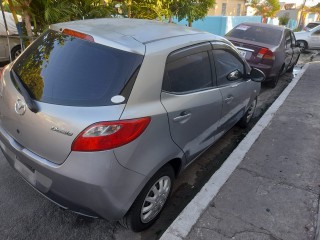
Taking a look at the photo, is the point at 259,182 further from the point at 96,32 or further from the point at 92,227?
the point at 96,32

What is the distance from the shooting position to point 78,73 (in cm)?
216

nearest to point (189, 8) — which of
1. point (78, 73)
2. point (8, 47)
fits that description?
point (8, 47)

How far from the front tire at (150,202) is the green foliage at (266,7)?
3434 cm

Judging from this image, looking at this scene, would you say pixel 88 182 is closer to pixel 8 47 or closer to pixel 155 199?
pixel 155 199

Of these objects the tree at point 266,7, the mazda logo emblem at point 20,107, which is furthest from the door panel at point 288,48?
the tree at point 266,7

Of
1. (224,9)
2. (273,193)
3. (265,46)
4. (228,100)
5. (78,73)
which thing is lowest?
(224,9)

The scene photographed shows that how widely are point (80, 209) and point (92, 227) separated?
0.58 m

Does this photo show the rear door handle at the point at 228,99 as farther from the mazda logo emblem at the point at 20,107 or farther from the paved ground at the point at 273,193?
the mazda logo emblem at the point at 20,107

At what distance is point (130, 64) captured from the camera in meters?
2.10

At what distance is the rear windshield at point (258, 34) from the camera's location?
7.02 metres

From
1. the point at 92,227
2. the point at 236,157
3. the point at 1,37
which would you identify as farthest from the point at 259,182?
the point at 1,37

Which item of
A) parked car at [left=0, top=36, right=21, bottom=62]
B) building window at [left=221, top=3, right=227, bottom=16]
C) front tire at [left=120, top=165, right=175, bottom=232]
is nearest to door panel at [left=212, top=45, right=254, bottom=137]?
front tire at [left=120, top=165, right=175, bottom=232]

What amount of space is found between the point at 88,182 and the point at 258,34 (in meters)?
6.54

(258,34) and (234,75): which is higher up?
(234,75)
